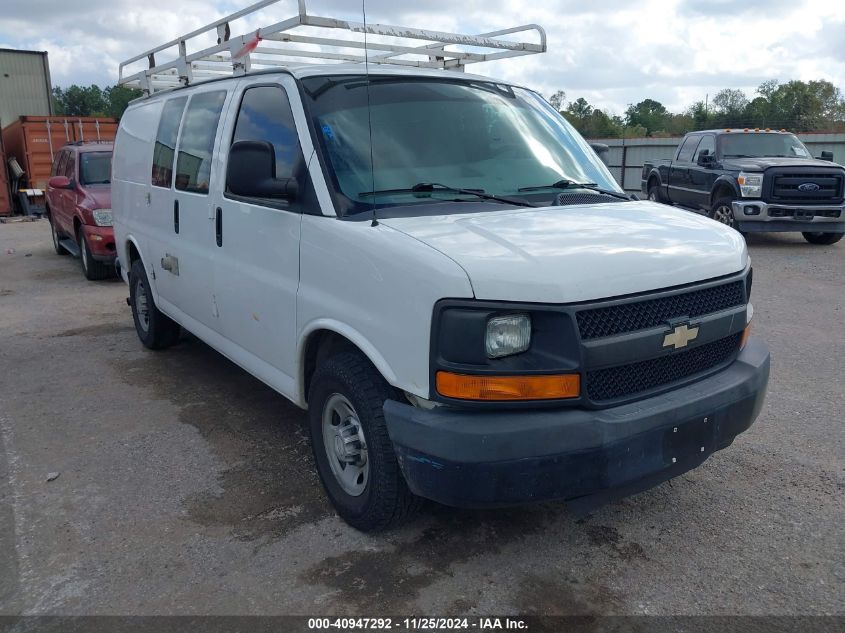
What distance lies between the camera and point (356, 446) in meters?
3.41

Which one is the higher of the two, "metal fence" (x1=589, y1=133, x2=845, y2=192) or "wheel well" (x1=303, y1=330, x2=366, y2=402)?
"metal fence" (x1=589, y1=133, x2=845, y2=192)

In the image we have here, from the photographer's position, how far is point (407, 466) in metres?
2.88

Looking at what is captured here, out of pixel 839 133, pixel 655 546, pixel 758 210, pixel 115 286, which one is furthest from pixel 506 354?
pixel 839 133

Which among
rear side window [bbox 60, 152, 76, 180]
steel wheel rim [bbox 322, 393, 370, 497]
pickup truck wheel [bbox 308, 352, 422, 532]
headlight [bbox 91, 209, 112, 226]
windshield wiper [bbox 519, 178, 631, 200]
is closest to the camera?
pickup truck wheel [bbox 308, 352, 422, 532]

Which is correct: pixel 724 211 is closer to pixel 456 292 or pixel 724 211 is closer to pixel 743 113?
pixel 456 292

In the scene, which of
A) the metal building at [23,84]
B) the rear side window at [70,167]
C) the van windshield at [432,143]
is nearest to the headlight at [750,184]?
the van windshield at [432,143]

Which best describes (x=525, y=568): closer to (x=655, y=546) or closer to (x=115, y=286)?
(x=655, y=546)

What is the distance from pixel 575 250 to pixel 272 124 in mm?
1899

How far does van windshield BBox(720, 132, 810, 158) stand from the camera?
1316 centimetres

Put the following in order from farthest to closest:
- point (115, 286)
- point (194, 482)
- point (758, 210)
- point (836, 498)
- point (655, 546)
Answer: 1. point (758, 210)
2. point (115, 286)
3. point (194, 482)
4. point (836, 498)
5. point (655, 546)

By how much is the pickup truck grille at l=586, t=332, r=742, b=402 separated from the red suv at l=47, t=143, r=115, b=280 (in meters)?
8.64

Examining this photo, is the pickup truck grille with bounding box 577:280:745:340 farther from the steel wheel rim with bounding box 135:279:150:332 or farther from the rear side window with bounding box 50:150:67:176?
the rear side window with bounding box 50:150:67:176

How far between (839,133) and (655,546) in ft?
67.6

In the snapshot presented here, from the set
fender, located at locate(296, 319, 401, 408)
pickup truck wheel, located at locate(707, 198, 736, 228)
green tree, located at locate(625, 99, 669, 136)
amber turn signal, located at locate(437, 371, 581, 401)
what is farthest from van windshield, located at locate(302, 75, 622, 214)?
green tree, located at locate(625, 99, 669, 136)
